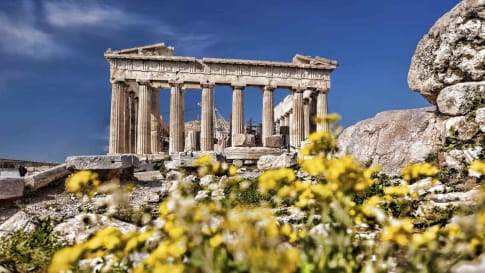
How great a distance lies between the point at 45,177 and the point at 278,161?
26.0 feet

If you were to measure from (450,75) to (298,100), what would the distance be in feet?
71.9

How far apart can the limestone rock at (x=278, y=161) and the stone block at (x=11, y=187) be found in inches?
311

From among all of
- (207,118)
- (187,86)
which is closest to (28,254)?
(207,118)

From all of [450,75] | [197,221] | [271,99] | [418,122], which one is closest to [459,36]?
[450,75]

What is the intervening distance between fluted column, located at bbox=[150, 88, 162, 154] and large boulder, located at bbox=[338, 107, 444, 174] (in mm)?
21989

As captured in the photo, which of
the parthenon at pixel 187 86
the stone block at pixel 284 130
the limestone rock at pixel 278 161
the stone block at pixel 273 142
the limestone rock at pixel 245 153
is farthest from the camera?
the stone block at pixel 284 130

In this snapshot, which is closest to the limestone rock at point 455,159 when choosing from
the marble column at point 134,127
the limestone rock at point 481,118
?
the limestone rock at point 481,118

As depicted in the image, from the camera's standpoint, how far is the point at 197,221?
6.56ft

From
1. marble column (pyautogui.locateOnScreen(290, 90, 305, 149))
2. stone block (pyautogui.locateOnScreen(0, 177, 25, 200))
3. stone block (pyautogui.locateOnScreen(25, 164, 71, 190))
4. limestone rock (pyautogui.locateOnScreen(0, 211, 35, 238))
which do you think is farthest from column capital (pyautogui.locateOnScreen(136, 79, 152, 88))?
limestone rock (pyautogui.locateOnScreen(0, 211, 35, 238))

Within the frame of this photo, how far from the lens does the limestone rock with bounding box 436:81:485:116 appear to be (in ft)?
28.3

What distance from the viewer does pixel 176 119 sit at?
2984cm

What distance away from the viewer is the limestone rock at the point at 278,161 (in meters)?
14.4

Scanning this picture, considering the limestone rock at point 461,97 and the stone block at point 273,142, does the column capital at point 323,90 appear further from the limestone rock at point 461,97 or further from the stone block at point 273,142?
the limestone rock at point 461,97

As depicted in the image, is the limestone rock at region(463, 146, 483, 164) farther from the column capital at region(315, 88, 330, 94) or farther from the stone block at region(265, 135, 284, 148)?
the column capital at region(315, 88, 330, 94)
